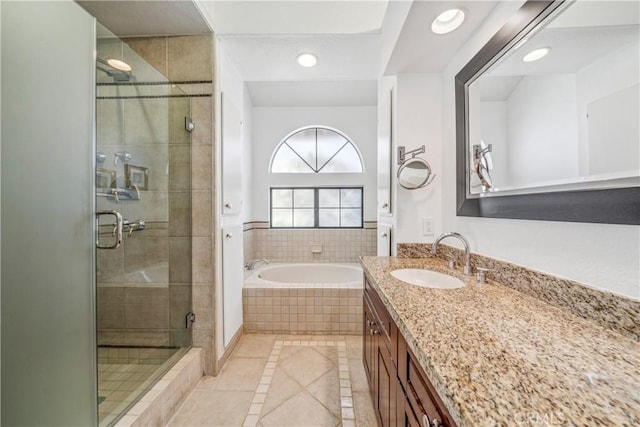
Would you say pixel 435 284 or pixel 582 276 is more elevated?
pixel 582 276

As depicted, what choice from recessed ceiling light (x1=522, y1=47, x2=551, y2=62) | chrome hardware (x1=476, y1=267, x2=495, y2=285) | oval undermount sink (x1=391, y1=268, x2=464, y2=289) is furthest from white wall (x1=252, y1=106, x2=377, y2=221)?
recessed ceiling light (x1=522, y1=47, x2=551, y2=62)

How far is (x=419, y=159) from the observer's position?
1.60 m

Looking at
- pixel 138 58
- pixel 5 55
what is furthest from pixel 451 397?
pixel 138 58

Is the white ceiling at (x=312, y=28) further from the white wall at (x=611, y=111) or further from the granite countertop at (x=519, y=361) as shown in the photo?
the granite countertop at (x=519, y=361)

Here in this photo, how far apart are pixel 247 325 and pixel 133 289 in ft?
3.38

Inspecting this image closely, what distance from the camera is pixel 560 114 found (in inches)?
34.7

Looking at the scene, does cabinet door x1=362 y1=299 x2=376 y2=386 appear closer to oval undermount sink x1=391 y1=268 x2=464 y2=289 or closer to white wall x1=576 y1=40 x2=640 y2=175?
oval undermount sink x1=391 y1=268 x2=464 y2=289

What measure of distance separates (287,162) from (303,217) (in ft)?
2.66

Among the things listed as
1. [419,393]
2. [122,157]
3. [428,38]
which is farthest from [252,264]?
[428,38]

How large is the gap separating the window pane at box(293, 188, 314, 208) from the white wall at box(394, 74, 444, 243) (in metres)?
1.92

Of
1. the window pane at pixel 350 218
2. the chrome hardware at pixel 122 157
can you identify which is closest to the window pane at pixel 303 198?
the window pane at pixel 350 218

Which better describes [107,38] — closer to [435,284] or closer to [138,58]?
[138,58]

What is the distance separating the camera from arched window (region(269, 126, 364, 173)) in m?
3.52

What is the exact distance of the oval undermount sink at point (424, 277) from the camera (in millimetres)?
1273
